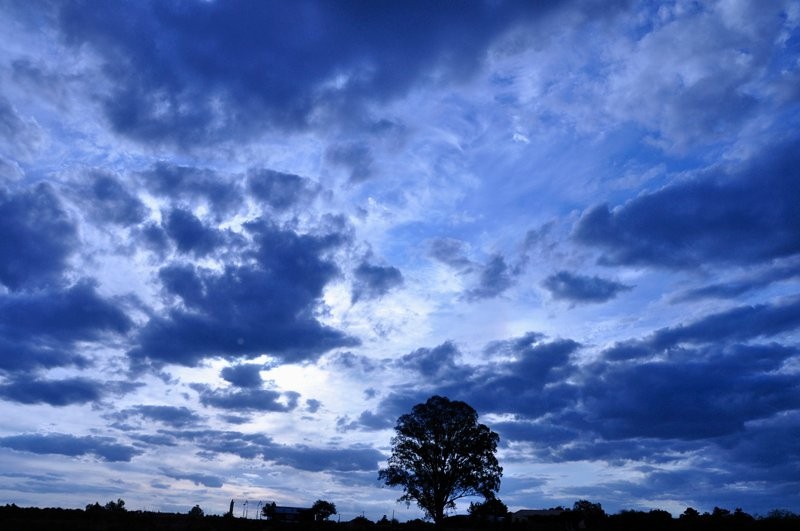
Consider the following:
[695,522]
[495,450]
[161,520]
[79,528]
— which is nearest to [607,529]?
[695,522]

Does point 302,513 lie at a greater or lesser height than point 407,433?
lesser

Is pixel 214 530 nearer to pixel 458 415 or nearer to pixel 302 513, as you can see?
pixel 458 415

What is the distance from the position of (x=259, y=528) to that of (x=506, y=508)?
212 ft

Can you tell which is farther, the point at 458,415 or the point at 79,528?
the point at 458,415

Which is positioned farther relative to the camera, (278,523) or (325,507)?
(325,507)

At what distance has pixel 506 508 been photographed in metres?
106

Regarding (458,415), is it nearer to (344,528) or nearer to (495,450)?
(495,450)

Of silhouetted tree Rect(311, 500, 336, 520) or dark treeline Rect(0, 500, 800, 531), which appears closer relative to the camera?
dark treeline Rect(0, 500, 800, 531)

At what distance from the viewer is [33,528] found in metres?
45.8

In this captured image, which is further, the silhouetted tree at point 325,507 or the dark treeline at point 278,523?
the silhouetted tree at point 325,507

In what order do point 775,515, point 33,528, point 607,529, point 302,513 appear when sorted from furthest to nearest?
1. point 302,513
2. point 775,515
3. point 607,529
4. point 33,528

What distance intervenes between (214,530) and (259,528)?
380 centimetres

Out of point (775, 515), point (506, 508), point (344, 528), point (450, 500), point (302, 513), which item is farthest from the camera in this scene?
point (506, 508)

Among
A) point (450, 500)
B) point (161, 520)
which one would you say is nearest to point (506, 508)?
point (450, 500)
